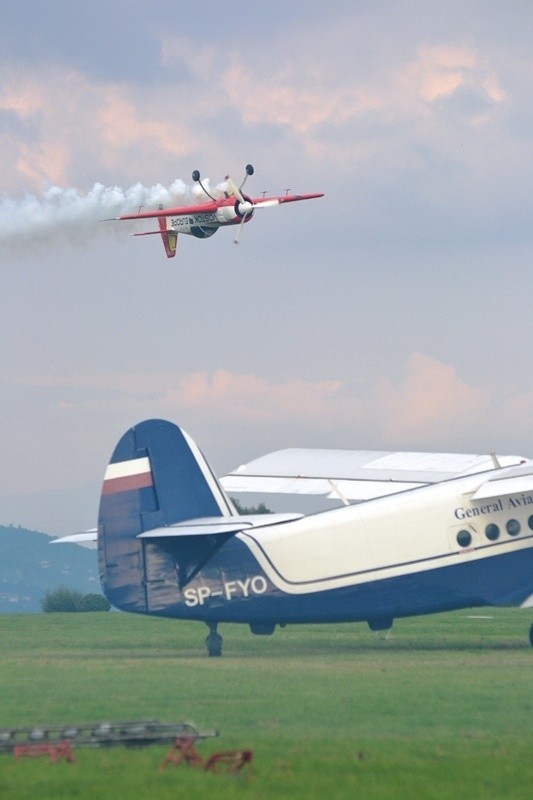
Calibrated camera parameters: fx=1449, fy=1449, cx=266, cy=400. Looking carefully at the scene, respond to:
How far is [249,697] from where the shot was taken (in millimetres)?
20688

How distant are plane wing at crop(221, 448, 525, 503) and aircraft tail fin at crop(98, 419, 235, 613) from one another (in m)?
3.06

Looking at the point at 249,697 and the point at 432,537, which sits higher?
the point at 432,537

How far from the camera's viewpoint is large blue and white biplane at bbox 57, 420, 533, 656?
1101 inches

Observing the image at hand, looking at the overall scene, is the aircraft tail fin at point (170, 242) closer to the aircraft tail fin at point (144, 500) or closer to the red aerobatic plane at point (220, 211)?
the red aerobatic plane at point (220, 211)

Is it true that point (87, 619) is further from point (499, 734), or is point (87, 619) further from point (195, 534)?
point (499, 734)

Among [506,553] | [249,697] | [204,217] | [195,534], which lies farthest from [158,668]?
[204,217]

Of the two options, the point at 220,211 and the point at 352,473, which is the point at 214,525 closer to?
the point at 352,473

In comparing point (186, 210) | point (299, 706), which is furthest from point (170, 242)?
point (299, 706)

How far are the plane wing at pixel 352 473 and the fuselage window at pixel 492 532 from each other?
8.31ft

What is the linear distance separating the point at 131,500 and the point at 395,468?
7162 mm

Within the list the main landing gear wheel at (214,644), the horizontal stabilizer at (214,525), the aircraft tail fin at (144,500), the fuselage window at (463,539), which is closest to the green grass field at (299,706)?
the main landing gear wheel at (214,644)

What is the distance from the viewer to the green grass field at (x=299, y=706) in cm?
1366

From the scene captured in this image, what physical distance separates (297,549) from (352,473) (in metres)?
4.86

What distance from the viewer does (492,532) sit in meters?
29.2
